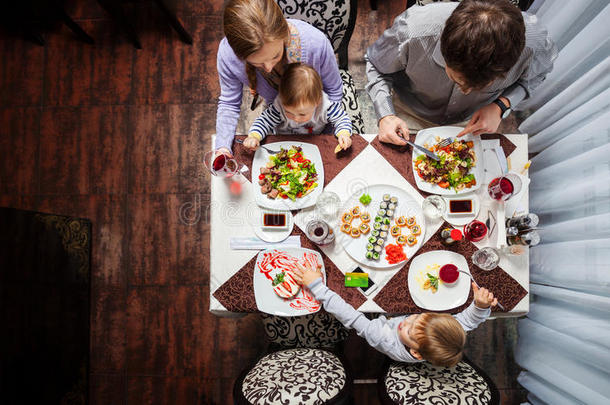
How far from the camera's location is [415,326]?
4.84ft

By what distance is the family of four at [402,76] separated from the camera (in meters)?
1.18

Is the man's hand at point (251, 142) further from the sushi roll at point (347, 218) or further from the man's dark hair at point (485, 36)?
the man's dark hair at point (485, 36)

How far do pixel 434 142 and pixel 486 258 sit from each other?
0.57 metres

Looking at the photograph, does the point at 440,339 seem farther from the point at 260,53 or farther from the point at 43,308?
the point at 43,308

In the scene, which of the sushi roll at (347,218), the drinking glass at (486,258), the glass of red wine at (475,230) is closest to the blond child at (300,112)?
the sushi roll at (347,218)

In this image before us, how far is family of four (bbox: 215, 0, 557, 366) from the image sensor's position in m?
1.18

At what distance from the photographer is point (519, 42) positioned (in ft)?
3.86

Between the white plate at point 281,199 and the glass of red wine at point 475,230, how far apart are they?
687 millimetres

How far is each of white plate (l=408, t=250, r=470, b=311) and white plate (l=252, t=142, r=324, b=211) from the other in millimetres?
548

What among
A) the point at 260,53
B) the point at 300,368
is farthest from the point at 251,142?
the point at 300,368

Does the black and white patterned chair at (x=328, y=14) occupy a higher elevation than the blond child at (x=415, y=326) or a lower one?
higher

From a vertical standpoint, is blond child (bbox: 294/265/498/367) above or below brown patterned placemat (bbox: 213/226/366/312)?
below

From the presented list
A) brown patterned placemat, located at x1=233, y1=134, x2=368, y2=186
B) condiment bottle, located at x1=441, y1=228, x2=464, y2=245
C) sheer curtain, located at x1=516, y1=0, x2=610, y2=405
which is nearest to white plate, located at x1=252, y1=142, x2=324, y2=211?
brown patterned placemat, located at x1=233, y1=134, x2=368, y2=186

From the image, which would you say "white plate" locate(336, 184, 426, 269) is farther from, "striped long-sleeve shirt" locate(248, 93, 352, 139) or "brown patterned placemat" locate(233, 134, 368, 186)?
"striped long-sleeve shirt" locate(248, 93, 352, 139)
